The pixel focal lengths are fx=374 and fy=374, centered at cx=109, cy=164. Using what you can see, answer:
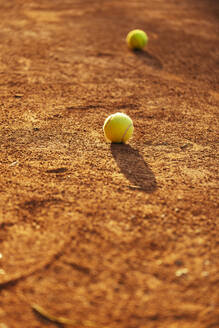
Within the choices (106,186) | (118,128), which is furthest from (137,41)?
(106,186)

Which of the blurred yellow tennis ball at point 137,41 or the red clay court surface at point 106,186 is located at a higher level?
the blurred yellow tennis ball at point 137,41

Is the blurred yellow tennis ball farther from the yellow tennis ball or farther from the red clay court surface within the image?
the yellow tennis ball

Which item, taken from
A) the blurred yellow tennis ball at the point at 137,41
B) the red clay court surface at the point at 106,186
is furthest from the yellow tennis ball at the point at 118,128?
the blurred yellow tennis ball at the point at 137,41

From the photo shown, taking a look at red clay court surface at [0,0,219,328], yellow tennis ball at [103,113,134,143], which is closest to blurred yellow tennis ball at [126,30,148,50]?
red clay court surface at [0,0,219,328]

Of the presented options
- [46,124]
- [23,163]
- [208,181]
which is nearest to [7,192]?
[23,163]

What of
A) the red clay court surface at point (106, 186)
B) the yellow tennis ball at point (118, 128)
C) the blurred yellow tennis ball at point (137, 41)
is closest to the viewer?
the red clay court surface at point (106, 186)

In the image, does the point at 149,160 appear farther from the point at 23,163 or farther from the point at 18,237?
the point at 18,237

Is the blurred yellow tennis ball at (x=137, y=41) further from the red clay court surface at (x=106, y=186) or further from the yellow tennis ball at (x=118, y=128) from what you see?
the yellow tennis ball at (x=118, y=128)

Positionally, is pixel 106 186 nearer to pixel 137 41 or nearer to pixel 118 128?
pixel 118 128
